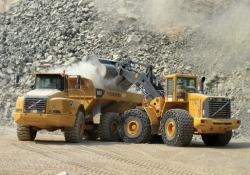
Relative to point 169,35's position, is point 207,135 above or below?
below

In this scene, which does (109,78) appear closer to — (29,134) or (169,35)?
(29,134)

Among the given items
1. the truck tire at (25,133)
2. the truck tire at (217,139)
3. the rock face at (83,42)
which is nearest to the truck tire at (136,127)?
the truck tire at (217,139)

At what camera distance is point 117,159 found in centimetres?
1227

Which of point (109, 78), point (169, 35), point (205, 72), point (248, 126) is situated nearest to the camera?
point (109, 78)

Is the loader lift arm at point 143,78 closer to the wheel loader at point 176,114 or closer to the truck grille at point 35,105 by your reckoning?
the wheel loader at point 176,114

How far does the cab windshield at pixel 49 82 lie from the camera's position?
1697 cm

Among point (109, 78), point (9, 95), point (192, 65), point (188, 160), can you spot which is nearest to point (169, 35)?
point (192, 65)

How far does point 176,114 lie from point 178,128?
1.56 feet

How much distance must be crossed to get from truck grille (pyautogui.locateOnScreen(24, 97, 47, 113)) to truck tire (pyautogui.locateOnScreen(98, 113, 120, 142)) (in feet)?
10.5

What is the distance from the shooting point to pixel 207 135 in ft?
56.8

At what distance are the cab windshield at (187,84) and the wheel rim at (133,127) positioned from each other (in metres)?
1.98

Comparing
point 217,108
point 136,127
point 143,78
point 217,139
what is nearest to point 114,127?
point 136,127

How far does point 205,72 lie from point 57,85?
1092 cm

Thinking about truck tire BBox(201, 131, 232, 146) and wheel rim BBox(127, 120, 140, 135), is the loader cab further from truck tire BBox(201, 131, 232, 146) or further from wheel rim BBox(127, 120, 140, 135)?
truck tire BBox(201, 131, 232, 146)
